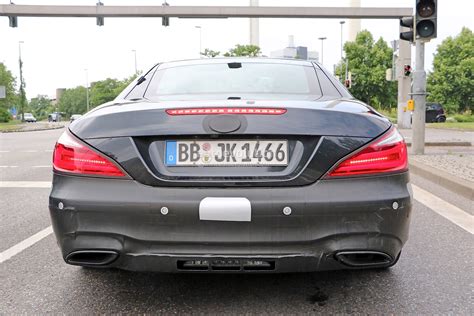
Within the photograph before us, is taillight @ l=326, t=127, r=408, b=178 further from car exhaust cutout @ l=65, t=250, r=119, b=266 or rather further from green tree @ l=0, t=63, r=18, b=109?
green tree @ l=0, t=63, r=18, b=109

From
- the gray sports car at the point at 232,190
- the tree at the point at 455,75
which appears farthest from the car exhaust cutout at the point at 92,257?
the tree at the point at 455,75

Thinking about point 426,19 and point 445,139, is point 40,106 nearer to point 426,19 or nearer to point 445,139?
point 445,139

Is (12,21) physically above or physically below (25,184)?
above

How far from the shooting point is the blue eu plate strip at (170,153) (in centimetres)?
250

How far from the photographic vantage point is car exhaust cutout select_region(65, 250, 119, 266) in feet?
8.14

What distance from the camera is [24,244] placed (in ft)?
13.8

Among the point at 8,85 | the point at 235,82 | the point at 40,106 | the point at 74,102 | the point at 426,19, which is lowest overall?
the point at 40,106

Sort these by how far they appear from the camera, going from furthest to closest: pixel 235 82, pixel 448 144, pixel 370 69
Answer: pixel 370 69, pixel 448 144, pixel 235 82

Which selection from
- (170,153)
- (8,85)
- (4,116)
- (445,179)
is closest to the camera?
(170,153)

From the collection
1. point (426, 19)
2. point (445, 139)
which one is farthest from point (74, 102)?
point (426, 19)

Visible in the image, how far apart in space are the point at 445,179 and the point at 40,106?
17582 cm

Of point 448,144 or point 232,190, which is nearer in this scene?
point 232,190

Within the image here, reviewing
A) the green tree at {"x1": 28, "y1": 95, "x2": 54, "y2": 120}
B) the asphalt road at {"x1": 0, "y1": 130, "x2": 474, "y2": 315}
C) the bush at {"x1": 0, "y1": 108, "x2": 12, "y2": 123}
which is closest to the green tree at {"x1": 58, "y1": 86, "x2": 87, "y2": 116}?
the green tree at {"x1": 28, "y1": 95, "x2": 54, "y2": 120}

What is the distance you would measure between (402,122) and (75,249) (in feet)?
74.2
